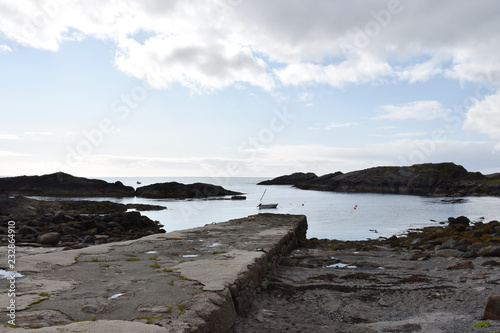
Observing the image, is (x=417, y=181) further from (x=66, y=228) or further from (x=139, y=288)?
(x=139, y=288)

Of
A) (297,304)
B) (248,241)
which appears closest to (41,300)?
(297,304)

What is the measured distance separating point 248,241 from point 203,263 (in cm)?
328

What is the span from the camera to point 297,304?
19.7 feet

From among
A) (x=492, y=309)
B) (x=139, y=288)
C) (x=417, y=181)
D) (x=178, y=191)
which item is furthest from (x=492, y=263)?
(x=417, y=181)

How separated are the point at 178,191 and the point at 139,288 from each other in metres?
71.6

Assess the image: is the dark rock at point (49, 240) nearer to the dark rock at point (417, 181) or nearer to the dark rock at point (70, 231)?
the dark rock at point (70, 231)

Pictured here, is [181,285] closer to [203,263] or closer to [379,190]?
[203,263]

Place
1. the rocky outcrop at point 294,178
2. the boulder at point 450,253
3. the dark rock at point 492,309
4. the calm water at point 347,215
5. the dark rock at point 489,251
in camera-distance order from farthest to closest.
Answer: the rocky outcrop at point 294,178 < the calm water at point 347,215 < the boulder at point 450,253 < the dark rock at point 489,251 < the dark rock at point 492,309

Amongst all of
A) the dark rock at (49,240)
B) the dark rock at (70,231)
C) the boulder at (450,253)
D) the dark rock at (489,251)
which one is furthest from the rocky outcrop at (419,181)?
the dark rock at (49,240)

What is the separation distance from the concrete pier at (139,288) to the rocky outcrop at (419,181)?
295ft

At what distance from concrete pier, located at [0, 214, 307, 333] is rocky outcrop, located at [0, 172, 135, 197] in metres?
68.2

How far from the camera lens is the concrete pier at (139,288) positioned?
144 inches

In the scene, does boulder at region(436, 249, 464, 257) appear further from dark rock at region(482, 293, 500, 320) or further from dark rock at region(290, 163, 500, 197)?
dark rock at region(290, 163, 500, 197)

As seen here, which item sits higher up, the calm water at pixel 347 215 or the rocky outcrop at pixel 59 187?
the rocky outcrop at pixel 59 187
